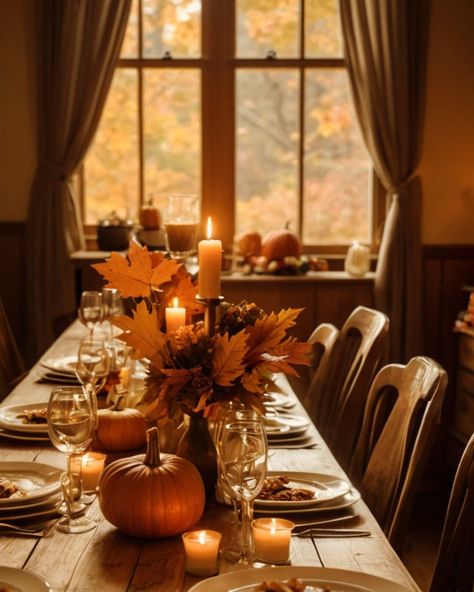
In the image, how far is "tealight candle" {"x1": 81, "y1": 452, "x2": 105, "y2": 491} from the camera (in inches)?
68.4

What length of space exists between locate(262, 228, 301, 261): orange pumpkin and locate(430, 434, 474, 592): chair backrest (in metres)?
2.81

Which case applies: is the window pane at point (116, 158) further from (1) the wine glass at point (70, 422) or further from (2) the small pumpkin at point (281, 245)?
(1) the wine glass at point (70, 422)

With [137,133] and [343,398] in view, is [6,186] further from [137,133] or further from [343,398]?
[343,398]

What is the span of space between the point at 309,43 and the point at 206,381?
3294mm

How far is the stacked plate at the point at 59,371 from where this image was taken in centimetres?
271

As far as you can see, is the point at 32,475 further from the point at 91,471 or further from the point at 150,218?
the point at 150,218

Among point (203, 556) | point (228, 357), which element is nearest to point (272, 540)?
point (203, 556)

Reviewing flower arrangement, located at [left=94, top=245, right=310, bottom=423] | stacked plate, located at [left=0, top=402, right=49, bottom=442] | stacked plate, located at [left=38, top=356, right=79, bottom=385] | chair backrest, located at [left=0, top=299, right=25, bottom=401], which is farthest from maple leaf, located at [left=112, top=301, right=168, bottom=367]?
chair backrest, located at [left=0, top=299, right=25, bottom=401]

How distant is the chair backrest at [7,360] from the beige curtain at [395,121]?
1.65 meters

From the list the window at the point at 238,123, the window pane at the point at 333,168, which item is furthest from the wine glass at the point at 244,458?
the window pane at the point at 333,168

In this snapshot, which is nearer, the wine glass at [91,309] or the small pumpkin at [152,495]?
the small pumpkin at [152,495]

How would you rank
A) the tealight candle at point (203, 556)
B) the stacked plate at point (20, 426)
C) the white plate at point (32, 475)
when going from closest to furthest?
the tealight candle at point (203, 556) → the white plate at point (32, 475) → the stacked plate at point (20, 426)

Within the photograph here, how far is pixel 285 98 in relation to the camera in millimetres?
4676

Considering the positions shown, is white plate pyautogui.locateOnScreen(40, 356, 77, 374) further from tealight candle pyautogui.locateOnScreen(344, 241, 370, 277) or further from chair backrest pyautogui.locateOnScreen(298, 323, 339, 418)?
tealight candle pyautogui.locateOnScreen(344, 241, 370, 277)
